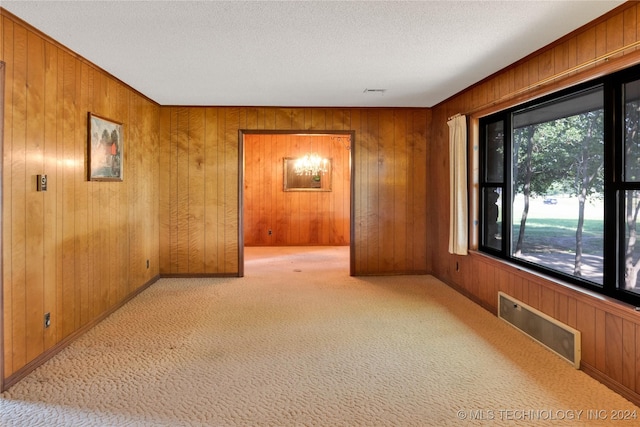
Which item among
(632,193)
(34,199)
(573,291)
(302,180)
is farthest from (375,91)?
(302,180)

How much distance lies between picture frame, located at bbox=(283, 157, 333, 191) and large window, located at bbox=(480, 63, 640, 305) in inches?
182

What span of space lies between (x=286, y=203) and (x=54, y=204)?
569 cm

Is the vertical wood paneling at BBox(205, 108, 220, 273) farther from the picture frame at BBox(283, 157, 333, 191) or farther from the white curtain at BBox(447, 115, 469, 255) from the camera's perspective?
the picture frame at BBox(283, 157, 333, 191)

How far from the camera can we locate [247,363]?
9.01 feet

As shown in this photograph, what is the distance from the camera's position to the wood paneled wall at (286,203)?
8.38m

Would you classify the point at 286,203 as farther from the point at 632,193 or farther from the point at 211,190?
the point at 632,193

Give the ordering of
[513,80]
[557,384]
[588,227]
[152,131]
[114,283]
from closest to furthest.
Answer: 1. [557,384]
2. [588,227]
3. [513,80]
4. [114,283]
5. [152,131]

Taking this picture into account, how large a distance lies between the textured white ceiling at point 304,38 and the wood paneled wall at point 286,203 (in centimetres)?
415

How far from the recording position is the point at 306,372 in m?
2.61

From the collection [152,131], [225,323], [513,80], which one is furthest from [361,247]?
[152,131]

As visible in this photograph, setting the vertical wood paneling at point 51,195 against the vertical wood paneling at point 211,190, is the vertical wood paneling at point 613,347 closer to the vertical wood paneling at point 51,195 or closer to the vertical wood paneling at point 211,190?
the vertical wood paneling at point 51,195

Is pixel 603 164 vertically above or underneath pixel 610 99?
underneath

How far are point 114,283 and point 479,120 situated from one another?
4298 mm

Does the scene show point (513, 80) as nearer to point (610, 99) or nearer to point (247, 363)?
point (610, 99)
